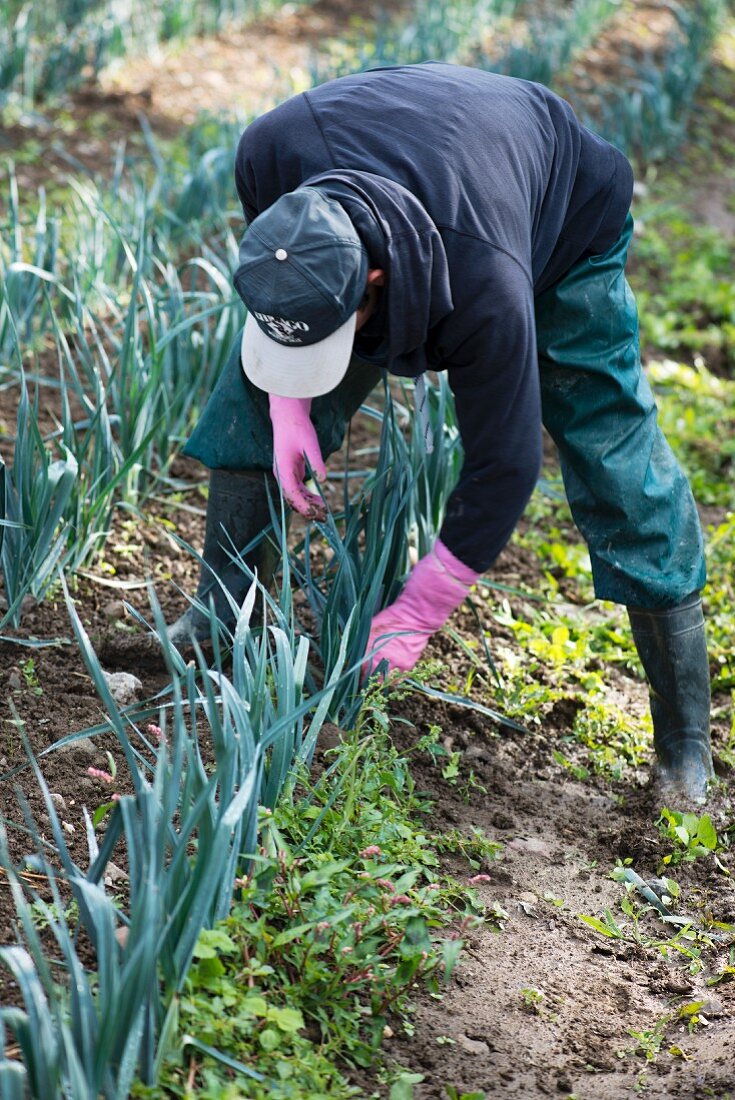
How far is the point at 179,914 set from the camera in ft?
4.40

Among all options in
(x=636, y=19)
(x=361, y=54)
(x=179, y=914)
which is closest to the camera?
(x=179, y=914)

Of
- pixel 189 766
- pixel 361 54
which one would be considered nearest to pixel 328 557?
pixel 189 766

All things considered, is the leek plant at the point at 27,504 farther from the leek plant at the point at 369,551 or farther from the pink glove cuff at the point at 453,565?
the pink glove cuff at the point at 453,565

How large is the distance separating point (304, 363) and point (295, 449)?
36 cm

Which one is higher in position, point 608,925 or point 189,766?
point 189,766

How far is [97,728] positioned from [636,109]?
15.5 feet

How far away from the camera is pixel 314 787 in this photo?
1.81 meters

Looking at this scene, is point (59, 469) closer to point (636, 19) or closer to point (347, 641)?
point (347, 641)

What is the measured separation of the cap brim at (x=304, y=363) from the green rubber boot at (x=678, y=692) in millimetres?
809

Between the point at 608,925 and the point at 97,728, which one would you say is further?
the point at 608,925

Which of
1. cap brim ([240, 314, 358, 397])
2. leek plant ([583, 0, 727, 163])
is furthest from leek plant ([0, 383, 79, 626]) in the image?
leek plant ([583, 0, 727, 163])

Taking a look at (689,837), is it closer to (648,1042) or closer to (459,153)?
(648,1042)

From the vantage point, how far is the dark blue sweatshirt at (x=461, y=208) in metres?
1.68

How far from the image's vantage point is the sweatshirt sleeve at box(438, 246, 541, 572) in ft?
5.59
